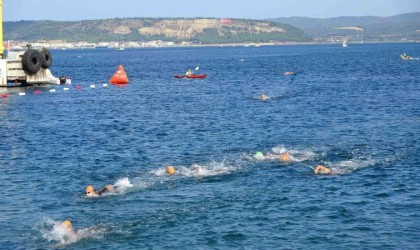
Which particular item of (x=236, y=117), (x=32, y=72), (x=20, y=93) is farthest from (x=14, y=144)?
(x=32, y=72)

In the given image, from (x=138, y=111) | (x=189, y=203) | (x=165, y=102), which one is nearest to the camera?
(x=189, y=203)

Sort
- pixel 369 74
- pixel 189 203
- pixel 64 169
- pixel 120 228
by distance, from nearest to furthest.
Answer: pixel 120 228, pixel 189 203, pixel 64 169, pixel 369 74

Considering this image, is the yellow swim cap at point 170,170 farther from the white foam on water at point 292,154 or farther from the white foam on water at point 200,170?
the white foam on water at point 292,154

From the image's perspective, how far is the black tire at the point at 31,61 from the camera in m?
86.2

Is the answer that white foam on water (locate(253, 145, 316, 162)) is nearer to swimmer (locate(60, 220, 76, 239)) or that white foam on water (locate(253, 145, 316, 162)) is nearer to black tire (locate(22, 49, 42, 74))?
swimmer (locate(60, 220, 76, 239))

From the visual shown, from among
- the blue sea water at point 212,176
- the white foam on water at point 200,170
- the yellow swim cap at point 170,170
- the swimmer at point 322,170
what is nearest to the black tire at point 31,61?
the blue sea water at point 212,176

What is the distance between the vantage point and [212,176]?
3694 centimetres

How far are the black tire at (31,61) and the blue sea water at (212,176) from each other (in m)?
15.9

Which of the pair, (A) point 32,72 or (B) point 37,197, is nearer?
(B) point 37,197

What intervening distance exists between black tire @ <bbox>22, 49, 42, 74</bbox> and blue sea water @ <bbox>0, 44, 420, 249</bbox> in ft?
52.3

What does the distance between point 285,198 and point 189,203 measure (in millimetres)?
4549

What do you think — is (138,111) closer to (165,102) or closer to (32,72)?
(165,102)

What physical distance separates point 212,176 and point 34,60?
56242 mm

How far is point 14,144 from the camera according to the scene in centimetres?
4856
